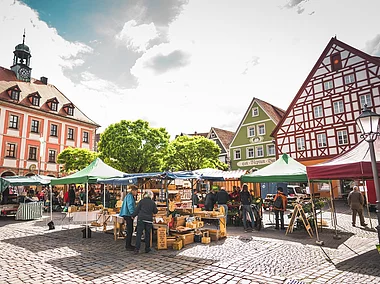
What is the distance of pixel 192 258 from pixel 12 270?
4.06 metres

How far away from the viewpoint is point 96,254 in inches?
287

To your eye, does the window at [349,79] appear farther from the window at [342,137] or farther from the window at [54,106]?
the window at [54,106]

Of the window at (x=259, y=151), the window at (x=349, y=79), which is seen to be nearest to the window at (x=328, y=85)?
the window at (x=349, y=79)

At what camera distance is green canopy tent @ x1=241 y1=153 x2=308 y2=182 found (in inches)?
411

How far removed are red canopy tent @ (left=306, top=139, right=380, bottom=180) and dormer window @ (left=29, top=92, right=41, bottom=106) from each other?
112 ft

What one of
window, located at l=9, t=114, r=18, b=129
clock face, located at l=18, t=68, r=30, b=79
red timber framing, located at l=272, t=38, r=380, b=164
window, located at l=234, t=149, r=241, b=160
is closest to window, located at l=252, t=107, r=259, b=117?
window, located at l=234, t=149, r=241, b=160

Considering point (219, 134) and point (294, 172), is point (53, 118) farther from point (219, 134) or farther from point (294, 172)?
point (294, 172)

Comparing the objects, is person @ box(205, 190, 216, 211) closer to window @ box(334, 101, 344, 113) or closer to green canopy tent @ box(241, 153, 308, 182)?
green canopy tent @ box(241, 153, 308, 182)

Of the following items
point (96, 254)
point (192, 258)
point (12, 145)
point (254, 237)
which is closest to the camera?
point (192, 258)

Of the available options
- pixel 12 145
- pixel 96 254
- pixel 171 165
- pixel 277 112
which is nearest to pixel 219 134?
pixel 277 112

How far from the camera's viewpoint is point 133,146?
81.7 feet

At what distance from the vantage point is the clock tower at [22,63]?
3557 cm

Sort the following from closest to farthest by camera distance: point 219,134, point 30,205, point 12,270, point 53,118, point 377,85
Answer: point 12,270 → point 30,205 → point 377,85 → point 53,118 → point 219,134

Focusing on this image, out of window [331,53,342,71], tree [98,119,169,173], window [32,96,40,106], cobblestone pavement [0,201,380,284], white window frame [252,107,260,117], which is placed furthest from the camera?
white window frame [252,107,260,117]
